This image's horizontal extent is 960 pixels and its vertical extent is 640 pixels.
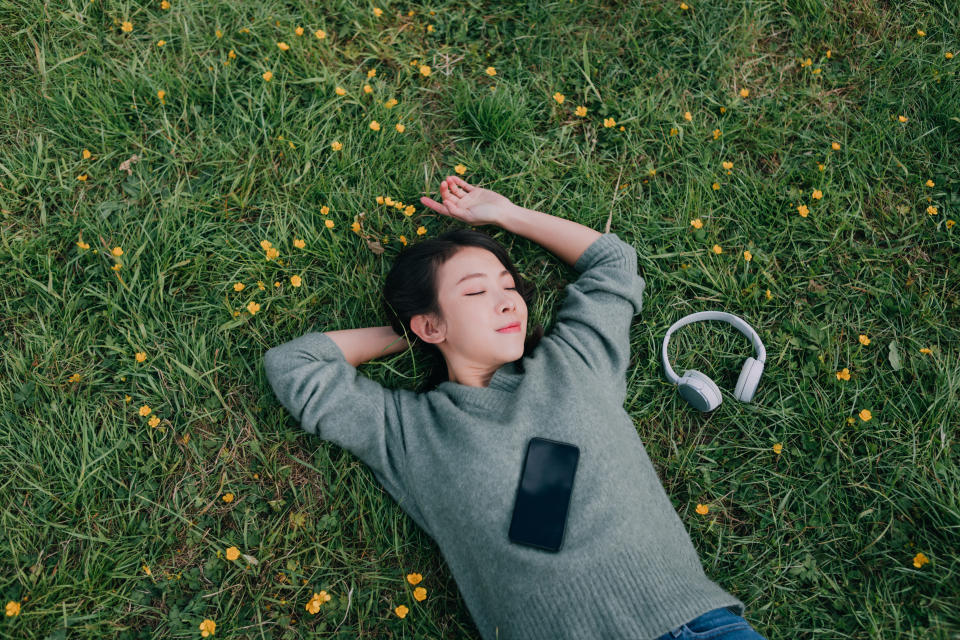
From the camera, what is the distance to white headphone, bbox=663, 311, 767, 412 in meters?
2.86

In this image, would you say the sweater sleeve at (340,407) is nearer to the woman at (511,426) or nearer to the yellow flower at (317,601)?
the woman at (511,426)

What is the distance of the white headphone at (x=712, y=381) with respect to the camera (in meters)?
2.86

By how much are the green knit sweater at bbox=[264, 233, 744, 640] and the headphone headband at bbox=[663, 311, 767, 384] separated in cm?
30

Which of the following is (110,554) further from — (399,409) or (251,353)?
(399,409)

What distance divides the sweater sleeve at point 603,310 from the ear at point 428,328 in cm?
56

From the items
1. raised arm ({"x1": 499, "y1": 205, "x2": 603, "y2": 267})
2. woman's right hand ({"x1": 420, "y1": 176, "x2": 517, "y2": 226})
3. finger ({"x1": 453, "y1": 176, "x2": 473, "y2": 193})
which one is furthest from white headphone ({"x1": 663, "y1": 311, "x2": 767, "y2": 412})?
finger ({"x1": 453, "y1": 176, "x2": 473, "y2": 193})

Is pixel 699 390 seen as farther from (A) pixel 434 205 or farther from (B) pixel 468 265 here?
(A) pixel 434 205

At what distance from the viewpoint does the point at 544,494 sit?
7.59ft

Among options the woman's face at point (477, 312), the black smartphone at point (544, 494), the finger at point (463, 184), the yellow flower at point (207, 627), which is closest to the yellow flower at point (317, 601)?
the yellow flower at point (207, 627)

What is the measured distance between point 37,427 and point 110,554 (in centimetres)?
74

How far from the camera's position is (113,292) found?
9.91ft

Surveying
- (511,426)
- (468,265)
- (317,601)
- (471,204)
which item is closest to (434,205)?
(471,204)

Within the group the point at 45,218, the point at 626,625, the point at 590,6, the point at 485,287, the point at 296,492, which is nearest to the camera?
the point at 626,625

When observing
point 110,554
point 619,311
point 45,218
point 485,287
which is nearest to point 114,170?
point 45,218
